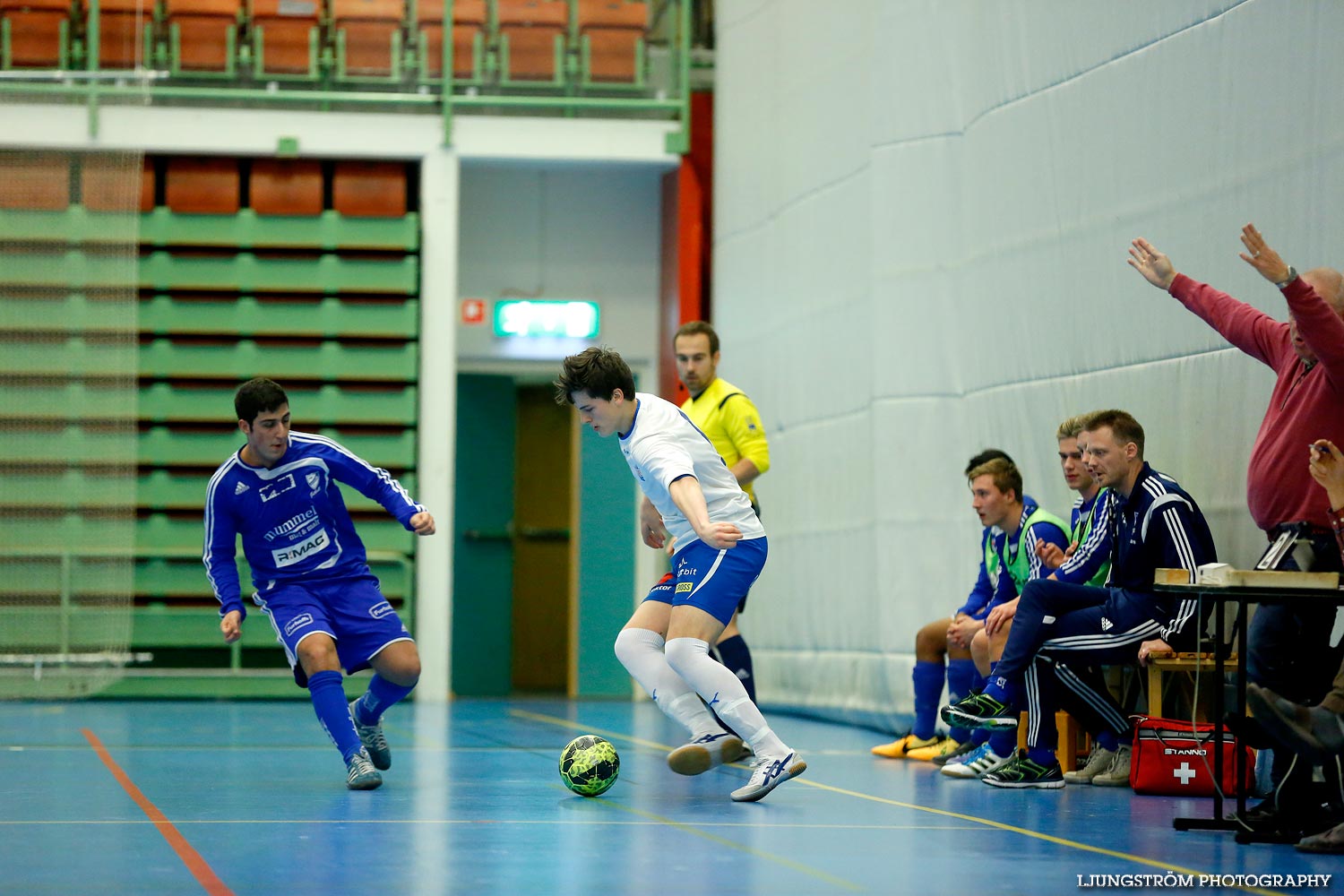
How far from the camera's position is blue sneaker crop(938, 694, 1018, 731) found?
18.2 ft

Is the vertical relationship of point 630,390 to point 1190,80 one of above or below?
below

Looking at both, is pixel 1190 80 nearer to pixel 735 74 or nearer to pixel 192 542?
pixel 735 74

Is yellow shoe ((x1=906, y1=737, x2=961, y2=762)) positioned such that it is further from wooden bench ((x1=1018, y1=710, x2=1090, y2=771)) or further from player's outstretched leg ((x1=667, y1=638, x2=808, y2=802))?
player's outstretched leg ((x1=667, y1=638, x2=808, y2=802))

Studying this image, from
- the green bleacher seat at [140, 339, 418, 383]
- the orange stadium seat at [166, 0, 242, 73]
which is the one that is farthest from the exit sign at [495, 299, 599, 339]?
the orange stadium seat at [166, 0, 242, 73]

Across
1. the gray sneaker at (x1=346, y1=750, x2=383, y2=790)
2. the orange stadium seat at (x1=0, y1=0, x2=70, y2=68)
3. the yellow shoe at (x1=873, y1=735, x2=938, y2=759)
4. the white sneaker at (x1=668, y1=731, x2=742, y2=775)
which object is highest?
the orange stadium seat at (x1=0, y1=0, x2=70, y2=68)

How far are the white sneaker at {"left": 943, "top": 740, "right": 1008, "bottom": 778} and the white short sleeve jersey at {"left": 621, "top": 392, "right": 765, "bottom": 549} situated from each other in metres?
1.41

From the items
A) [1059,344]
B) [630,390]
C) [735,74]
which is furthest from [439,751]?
[735,74]

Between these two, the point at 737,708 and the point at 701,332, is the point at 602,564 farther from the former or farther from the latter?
the point at 737,708

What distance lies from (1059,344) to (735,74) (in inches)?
→ 209

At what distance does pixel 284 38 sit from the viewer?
1193 cm

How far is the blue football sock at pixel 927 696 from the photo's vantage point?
7.07m

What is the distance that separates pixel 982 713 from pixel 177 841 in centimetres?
288

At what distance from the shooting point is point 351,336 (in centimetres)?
1226

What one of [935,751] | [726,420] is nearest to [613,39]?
[726,420]
